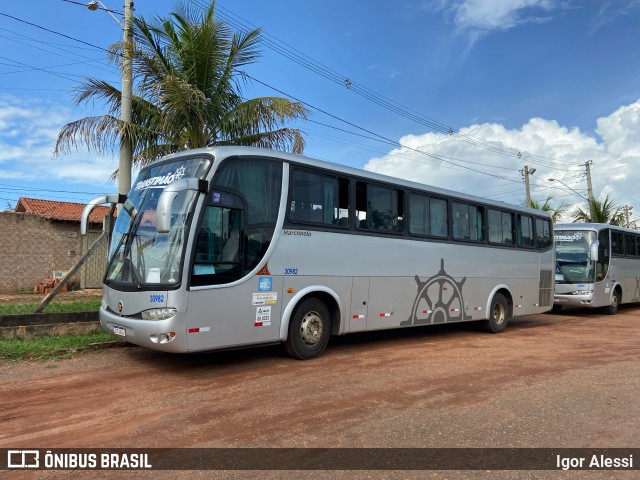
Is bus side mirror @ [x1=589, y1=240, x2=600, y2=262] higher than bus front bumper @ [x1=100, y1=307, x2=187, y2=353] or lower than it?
higher

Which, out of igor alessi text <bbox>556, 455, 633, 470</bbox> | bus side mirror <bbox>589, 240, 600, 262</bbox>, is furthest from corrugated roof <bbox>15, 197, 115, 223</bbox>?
igor alessi text <bbox>556, 455, 633, 470</bbox>

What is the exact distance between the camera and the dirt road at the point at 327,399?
15.3 feet

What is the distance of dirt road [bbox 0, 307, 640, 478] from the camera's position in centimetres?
466

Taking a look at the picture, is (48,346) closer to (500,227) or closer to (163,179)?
(163,179)

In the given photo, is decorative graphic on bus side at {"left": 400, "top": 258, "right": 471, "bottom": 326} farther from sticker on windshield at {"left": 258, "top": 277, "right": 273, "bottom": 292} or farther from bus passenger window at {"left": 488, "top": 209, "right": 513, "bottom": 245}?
sticker on windshield at {"left": 258, "top": 277, "right": 273, "bottom": 292}

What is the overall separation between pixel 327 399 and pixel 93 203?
4794 mm

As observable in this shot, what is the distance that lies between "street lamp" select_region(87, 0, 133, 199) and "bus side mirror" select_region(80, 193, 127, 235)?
113 inches

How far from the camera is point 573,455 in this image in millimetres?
4348

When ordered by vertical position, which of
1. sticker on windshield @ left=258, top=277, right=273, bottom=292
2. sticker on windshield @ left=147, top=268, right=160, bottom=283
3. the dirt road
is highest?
sticker on windshield @ left=147, top=268, right=160, bottom=283

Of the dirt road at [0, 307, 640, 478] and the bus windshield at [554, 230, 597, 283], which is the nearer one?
the dirt road at [0, 307, 640, 478]

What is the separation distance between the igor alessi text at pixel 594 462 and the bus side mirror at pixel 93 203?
697 centimetres

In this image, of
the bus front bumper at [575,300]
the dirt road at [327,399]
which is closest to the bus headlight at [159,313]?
the dirt road at [327,399]

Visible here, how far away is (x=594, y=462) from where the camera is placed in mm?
4230

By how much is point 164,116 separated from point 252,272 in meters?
5.70
